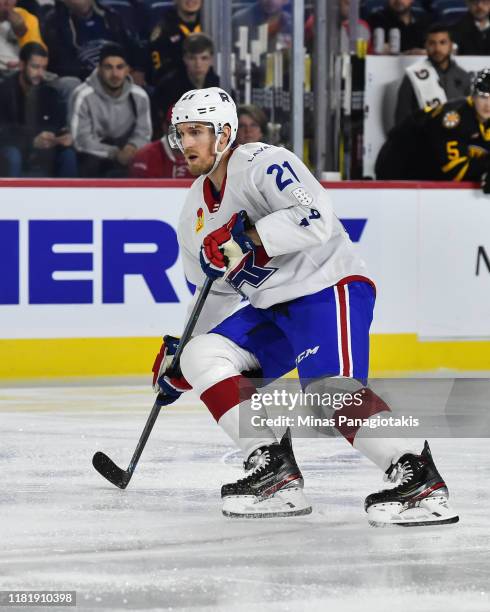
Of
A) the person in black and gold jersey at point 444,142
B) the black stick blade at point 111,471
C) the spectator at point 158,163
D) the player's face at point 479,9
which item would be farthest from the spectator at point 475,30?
the black stick blade at point 111,471

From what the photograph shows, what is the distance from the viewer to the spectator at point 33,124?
545cm

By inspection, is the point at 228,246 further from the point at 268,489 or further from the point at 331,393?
the point at 268,489

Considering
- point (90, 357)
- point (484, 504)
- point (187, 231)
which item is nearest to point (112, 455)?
point (187, 231)

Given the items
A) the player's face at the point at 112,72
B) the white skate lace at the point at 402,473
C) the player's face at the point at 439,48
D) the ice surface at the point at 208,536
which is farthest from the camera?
the player's face at the point at 439,48

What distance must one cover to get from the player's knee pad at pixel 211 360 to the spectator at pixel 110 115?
101 inches

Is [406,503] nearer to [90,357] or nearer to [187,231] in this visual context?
[187,231]

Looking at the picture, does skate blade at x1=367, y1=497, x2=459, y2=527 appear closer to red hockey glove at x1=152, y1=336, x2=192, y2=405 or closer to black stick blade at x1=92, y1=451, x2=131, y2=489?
red hockey glove at x1=152, y1=336, x2=192, y2=405

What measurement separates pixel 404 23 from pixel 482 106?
694 mm

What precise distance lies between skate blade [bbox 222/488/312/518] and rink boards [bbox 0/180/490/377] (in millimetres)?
2255

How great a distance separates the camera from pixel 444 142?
5707 millimetres

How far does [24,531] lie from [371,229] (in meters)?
2.82

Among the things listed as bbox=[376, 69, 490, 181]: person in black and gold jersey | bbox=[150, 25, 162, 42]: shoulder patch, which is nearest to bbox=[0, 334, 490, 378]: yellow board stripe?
bbox=[376, 69, 490, 181]: person in black and gold jersey

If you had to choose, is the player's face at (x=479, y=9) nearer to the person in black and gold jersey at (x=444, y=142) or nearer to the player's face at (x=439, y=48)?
the player's face at (x=439, y=48)

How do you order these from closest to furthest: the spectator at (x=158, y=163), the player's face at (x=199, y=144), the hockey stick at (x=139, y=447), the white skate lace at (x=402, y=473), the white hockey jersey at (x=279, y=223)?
the white skate lace at (x=402, y=473), the white hockey jersey at (x=279, y=223), the player's face at (x=199, y=144), the hockey stick at (x=139, y=447), the spectator at (x=158, y=163)
